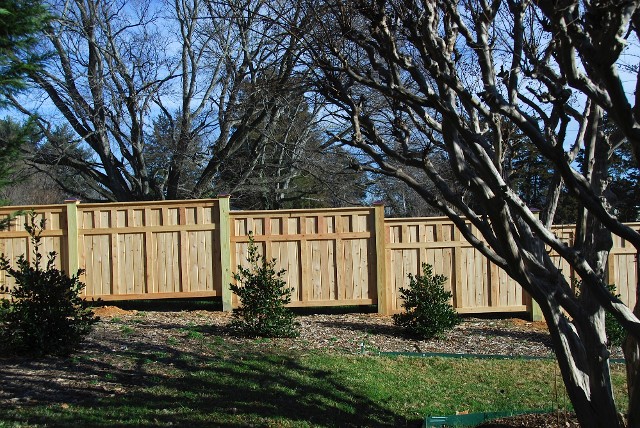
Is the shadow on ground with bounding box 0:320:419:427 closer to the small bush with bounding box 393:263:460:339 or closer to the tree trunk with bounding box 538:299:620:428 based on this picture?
the tree trunk with bounding box 538:299:620:428

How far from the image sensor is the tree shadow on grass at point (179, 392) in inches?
209

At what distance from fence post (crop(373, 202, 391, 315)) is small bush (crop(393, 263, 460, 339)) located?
1.32 metres

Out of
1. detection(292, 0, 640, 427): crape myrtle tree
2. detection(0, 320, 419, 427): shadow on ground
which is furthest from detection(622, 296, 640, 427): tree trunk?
detection(0, 320, 419, 427): shadow on ground

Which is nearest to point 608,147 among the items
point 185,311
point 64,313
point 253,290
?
point 253,290

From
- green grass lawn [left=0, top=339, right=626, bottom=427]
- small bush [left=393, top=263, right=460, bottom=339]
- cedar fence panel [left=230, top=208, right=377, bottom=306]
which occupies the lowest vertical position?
green grass lawn [left=0, top=339, right=626, bottom=427]

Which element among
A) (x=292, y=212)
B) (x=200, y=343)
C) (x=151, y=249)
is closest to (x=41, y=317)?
(x=200, y=343)

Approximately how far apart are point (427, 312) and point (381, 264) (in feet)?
6.11

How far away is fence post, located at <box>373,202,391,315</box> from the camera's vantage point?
10547mm

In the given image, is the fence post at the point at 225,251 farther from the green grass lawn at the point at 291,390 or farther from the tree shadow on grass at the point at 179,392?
the tree shadow on grass at the point at 179,392

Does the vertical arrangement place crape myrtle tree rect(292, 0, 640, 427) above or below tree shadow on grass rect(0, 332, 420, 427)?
above

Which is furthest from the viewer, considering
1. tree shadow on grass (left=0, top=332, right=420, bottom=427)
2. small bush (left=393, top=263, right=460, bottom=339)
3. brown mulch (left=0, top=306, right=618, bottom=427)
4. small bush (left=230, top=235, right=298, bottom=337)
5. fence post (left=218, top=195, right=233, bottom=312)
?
fence post (left=218, top=195, right=233, bottom=312)

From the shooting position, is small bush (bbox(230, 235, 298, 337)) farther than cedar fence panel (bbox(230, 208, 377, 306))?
No

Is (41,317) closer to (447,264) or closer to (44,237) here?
(44,237)

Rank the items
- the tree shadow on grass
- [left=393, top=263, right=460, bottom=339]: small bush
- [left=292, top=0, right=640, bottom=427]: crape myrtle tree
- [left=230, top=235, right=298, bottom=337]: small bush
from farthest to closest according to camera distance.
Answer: [left=393, top=263, right=460, bottom=339]: small bush, [left=230, top=235, right=298, bottom=337]: small bush, the tree shadow on grass, [left=292, top=0, right=640, bottom=427]: crape myrtle tree
